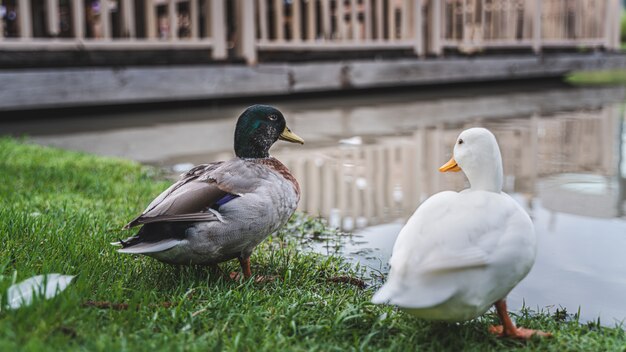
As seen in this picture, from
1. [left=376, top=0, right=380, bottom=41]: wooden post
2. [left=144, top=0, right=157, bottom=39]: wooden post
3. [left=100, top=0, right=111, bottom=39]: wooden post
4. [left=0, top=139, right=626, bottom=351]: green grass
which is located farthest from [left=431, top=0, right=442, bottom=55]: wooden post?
[left=0, top=139, right=626, bottom=351]: green grass

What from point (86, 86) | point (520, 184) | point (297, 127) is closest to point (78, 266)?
point (520, 184)

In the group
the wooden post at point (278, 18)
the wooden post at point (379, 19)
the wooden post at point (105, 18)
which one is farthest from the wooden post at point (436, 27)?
the wooden post at point (105, 18)

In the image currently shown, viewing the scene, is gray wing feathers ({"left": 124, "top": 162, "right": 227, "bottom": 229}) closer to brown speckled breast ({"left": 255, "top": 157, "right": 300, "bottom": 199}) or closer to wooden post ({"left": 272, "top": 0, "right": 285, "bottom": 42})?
brown speckled breast ({"left": 255, "top": 157, "right": 300, "bottom": 199})

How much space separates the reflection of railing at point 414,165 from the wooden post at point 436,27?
4.29 metres

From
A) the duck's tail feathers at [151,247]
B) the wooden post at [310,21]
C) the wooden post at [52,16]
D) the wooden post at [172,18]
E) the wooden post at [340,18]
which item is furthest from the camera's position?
the wooden post at [340,18]

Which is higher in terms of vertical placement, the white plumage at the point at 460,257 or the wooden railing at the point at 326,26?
the wooden railing at the point at 326,26

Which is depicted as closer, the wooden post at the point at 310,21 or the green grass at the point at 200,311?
the green grass at the point at 200,311

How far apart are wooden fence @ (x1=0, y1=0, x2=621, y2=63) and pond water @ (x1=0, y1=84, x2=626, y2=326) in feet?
2.80

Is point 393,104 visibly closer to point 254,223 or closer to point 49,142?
point 49,142

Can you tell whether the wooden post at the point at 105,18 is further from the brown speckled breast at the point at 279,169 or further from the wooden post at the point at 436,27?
the brown speckled breast at the point at 279,169

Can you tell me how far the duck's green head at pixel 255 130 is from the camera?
2.53 metres

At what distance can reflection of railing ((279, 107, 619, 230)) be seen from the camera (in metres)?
3.78

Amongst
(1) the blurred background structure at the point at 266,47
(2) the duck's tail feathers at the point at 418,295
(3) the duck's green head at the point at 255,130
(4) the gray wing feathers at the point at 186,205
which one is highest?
(1) the blurred background structure at the point at 266,47

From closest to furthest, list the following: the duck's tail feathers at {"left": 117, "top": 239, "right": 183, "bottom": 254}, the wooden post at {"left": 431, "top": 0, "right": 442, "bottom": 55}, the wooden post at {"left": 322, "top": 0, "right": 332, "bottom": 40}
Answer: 1. the duck's tail feathers at {"left": 117, "top": 239, "right": 183, "bottom": 254}
2. the wooden post at {"left": 322, "top": 0, "right": 332, "bottom": 40}
3. the wooden post at {"left": 431, "top": 0, "right": 442, "bottom": 55}
